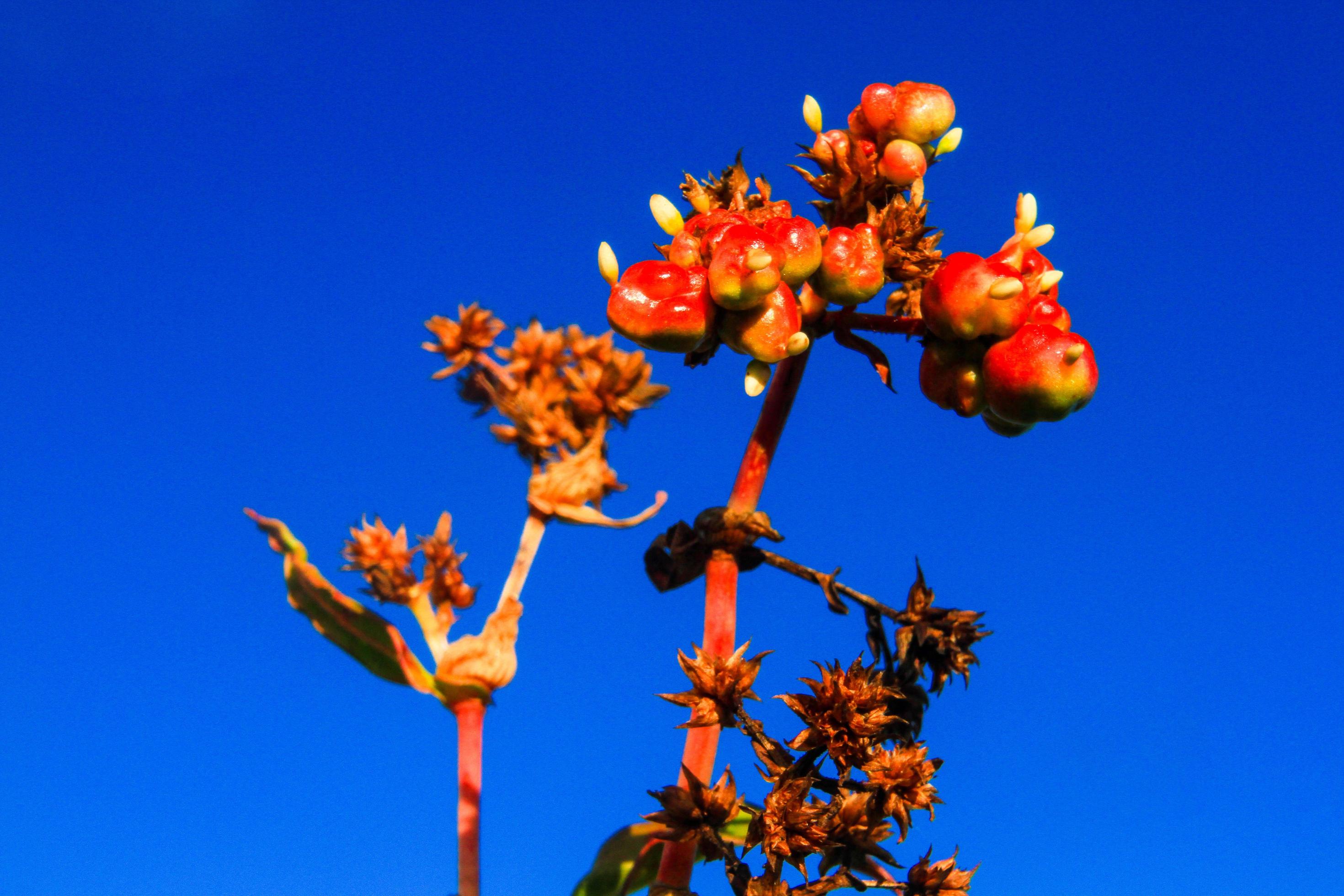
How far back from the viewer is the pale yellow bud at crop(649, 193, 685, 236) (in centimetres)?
151

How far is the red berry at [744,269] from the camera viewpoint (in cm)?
127

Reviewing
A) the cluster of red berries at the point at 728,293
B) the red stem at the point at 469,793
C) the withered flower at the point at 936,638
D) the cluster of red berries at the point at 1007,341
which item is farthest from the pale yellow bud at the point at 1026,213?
the red stem at the point at 469,793

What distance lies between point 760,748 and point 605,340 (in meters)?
0.69

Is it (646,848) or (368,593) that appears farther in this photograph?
(368,593)

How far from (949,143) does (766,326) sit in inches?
19.0

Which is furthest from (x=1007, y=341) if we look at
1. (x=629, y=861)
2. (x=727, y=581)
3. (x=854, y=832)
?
(x=629, y=861)

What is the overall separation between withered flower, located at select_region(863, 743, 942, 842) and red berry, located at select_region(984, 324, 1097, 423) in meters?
0.43

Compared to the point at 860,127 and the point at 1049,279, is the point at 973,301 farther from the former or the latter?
the point at 860,127

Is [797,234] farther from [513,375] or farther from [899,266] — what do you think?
[513,375]

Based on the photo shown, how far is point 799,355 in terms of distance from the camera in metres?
1.54

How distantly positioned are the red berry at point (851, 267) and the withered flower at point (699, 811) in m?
0.61

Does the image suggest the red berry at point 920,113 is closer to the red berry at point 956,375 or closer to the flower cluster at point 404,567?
the red berry at point 956,375

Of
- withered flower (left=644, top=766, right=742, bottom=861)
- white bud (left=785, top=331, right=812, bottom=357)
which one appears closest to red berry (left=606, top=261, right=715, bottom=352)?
white bud (left=785, top=331, right=812, bottom=357)

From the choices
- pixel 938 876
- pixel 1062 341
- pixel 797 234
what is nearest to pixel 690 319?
pixel 797 234
